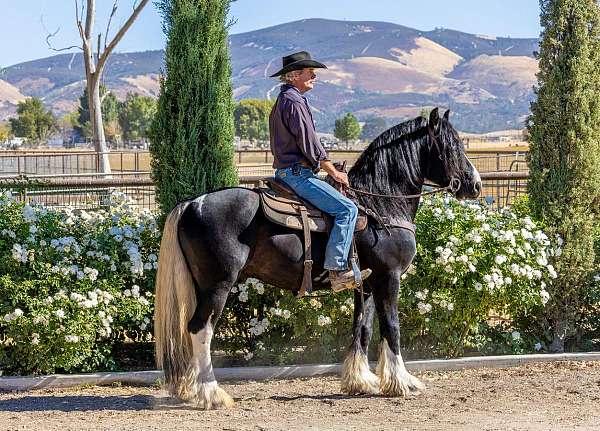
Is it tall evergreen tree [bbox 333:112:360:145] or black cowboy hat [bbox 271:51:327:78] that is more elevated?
tall evergreen tree [bbox 333:112:360:145]

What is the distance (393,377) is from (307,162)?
1.90 m

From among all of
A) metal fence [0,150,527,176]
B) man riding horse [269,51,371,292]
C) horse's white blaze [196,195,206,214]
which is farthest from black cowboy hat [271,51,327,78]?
metal fence [0,150,527,176]

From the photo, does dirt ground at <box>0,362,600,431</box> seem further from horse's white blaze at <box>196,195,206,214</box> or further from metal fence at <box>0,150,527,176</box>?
metal fence at <box>0,150,527,176</box>

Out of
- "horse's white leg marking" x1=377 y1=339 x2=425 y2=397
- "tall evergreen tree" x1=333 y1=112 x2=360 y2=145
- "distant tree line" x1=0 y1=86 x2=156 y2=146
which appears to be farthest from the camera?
"tall evergreen tree" x1=333 y1=112 x2=360 y2=145

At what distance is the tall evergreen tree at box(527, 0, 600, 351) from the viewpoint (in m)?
9.30

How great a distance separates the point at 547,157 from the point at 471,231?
149 centimetres

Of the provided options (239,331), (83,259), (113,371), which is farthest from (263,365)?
(83,259)

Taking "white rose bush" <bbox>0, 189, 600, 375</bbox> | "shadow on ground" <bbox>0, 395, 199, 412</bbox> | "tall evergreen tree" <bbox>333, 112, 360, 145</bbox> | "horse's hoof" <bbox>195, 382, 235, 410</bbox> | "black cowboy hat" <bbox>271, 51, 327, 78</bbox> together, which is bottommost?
"shadow on ground" <bbox>0, 395, 199, 412</bbox>

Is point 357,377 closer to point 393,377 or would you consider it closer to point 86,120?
point 393,377

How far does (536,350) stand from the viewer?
9.22 m

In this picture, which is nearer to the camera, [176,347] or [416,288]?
[176,347]

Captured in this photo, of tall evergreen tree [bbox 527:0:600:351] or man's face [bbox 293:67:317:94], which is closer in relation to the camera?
man's face [bbox 293:67:317:94]

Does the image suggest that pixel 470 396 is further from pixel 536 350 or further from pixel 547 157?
pixel 547 157

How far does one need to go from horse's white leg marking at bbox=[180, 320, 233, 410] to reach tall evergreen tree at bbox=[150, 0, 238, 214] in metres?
2.12
